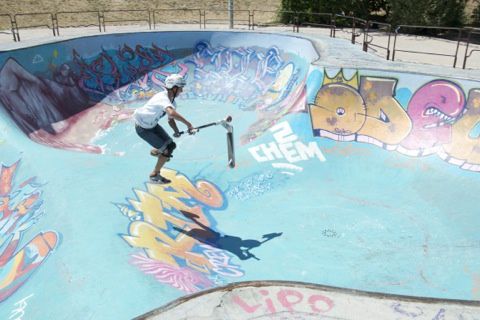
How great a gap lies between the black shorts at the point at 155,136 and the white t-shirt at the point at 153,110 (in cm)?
10

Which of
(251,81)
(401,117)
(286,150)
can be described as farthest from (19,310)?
(251,81)

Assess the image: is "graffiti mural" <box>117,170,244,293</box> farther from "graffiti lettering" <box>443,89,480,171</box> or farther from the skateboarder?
"graffiti lettering" <box>443,89,480,171</box>

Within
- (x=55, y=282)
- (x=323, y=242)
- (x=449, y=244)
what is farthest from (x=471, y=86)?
(x=55, y=282)

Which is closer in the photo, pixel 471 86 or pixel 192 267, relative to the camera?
pixel 192 267

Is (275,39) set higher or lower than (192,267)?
higher

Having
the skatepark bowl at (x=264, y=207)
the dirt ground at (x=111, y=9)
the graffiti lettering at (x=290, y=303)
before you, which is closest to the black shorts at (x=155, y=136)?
the skatepark bowl at (x=264, y=207)

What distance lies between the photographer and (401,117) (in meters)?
10.9

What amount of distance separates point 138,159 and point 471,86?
871cm

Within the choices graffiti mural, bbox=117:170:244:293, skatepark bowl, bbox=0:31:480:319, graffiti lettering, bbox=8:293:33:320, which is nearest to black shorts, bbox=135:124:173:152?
skatepark bowl, bbox=0:31:480:319

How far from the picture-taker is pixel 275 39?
58.9 feet

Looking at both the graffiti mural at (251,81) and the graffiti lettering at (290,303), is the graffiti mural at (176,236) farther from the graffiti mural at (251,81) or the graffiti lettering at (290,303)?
the graffiti mural at (251,81)

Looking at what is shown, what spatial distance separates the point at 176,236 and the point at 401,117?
6.68m

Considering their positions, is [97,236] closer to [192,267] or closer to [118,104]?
[192,267]

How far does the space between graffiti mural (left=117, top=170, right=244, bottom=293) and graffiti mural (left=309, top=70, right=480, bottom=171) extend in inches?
157
